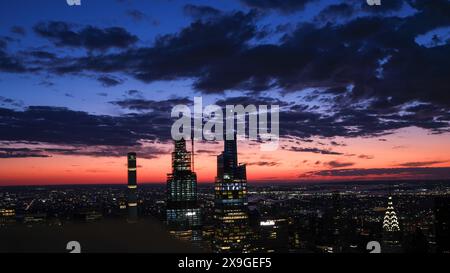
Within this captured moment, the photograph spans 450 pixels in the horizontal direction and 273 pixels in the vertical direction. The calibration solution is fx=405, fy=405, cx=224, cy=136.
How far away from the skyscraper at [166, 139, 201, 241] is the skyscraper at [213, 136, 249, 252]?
3.28m

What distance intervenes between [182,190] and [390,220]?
102ft

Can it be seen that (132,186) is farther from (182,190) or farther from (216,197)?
(182,190)

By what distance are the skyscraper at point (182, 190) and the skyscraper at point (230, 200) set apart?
129 inches

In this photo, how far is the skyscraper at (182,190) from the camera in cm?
4553

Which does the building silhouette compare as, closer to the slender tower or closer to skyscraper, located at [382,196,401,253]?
skyscraper, located at [382,196,401,253]

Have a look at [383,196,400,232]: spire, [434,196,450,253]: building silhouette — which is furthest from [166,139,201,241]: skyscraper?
[434,196,450,253]: building silhouette

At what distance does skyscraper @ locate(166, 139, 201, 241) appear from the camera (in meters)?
45.5

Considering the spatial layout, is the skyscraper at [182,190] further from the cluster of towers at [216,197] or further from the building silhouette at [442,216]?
the building silhouette at [442,216]

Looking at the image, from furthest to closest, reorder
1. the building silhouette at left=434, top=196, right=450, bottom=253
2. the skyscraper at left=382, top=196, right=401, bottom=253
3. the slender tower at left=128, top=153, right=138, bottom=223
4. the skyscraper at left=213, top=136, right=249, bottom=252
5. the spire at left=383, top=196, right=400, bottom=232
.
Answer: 1. the skyscraper at left=213, top=136, right=249, bottom=252
2. the slender tower at left=128, top=153, right=138, bottom=223
3. the spire at left=383, top=196, right=400, bottom=232
4. the skyscraper at left=382, top=196, right=401, bottom=253
5. the building silhouette at left=434, top=196, right=450, bottom=253

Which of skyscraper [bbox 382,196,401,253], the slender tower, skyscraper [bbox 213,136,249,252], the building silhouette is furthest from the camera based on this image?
skyscraper [bbox 213,136,249,252]

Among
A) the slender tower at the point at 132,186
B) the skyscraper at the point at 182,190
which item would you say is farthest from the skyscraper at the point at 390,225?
the skyscraper at the point at 182,190

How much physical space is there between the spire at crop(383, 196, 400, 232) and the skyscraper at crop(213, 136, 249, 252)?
1290 cm

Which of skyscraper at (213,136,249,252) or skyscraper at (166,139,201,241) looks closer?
skyscraper at (213,136,249,252)

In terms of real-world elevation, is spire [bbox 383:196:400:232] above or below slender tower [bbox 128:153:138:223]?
below
